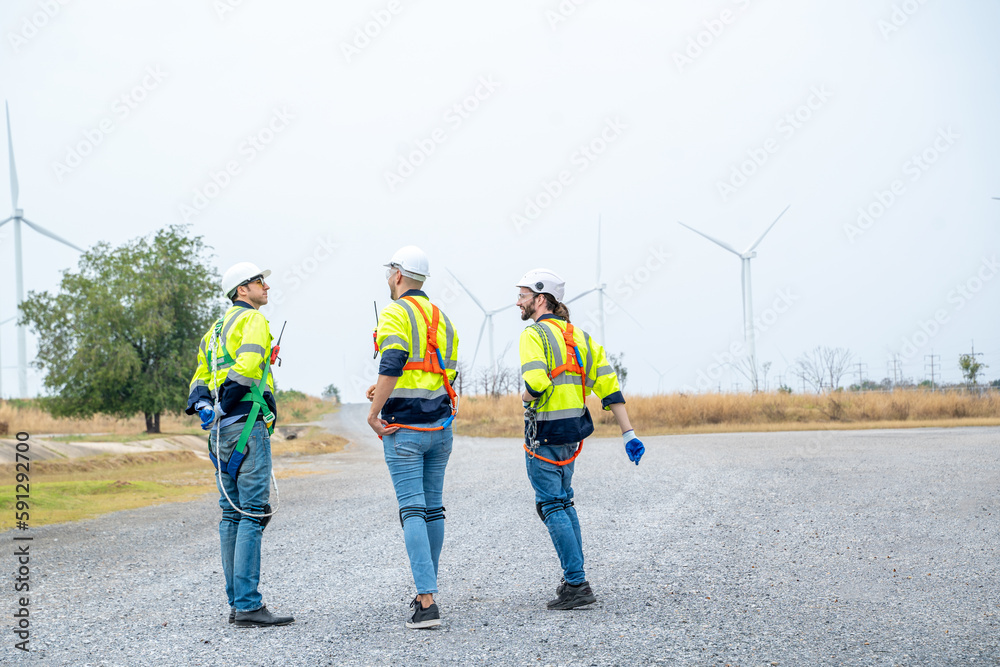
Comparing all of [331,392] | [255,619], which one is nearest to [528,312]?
[255,619]

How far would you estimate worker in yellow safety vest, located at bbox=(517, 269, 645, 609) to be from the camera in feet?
16.4

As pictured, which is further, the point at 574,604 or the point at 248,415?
the point at 574,604

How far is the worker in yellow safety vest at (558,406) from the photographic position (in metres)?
5.01

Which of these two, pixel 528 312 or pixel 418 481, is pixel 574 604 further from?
pixel 528 312

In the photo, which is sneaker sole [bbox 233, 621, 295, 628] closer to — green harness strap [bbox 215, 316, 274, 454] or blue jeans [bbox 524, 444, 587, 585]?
green harness strap [bbox 215, 316, 274, 454]

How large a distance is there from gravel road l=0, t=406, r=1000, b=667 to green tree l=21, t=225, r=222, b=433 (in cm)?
1918

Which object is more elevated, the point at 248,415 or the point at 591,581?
the point at 248,415

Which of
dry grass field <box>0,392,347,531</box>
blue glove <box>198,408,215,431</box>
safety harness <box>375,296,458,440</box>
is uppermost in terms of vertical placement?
safety harness <box>375,296,458,440</box>

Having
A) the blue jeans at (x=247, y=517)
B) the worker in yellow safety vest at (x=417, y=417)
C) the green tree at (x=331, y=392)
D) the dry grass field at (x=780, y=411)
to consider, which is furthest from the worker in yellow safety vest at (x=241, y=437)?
the green tree at (x=331, y=392)

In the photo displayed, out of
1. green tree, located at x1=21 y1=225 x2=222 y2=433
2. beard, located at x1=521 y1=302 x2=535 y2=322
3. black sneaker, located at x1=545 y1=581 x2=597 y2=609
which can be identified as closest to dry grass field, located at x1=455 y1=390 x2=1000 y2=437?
green tree, located at x1=21 y1=225 x2=222 y2=433

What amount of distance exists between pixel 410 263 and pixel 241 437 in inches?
55.5

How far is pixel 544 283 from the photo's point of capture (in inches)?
212

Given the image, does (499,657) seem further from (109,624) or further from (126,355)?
(126,355)

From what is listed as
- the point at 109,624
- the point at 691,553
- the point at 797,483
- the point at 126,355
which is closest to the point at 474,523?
the point at 691,553
